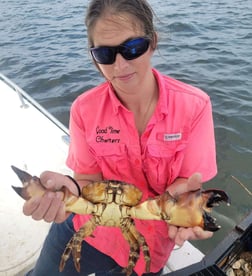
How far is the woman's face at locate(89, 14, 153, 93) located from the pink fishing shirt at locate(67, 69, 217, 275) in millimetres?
213

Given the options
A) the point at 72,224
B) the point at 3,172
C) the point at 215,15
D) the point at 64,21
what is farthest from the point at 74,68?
the point at 72,224

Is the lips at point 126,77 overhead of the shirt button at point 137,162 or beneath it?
overhead

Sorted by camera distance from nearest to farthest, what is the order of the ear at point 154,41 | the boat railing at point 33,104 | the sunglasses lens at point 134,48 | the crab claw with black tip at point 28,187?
the crab claw with black tip at point 28,187, the sunglasses lens at point 134,48, the ear at point 154,41, the boat railing at point 33,104

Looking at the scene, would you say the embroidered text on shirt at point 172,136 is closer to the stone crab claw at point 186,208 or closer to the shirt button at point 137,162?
the shirt button at point 137,162

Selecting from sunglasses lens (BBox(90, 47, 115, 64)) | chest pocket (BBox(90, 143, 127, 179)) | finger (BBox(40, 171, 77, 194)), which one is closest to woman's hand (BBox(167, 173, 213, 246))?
chest pocket (BBox(90, 143, 127, 179))

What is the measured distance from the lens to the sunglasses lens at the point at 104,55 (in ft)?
6.96

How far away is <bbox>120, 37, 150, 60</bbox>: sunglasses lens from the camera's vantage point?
2.11 m

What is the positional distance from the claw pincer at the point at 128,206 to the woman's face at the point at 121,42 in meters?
0.63

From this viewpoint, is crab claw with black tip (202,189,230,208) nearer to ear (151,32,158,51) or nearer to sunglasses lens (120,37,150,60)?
sunglasses lens (120,37,150,60)

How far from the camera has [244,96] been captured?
684 cm

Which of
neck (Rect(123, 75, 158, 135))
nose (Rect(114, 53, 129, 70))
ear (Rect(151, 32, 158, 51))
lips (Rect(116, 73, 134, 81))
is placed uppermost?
ear (Rect(151, 32, 158, 51))

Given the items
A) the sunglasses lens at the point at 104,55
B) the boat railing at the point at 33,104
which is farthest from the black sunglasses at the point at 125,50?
the boat railing at the point at 33,104

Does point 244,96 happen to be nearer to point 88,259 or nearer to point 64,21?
point 88,259

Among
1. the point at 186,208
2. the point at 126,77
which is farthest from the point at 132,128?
the point at 186,208
